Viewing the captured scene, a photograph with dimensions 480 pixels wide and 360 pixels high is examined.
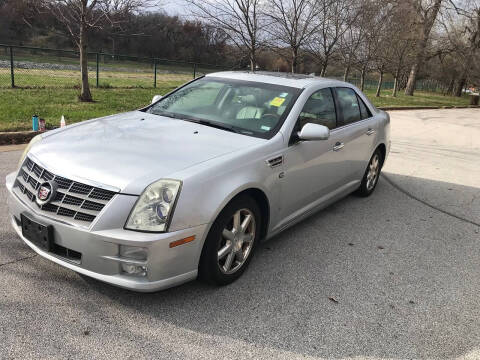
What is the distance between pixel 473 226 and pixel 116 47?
6238 centimetres

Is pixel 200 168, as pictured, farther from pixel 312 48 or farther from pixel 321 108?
pixel 312 48

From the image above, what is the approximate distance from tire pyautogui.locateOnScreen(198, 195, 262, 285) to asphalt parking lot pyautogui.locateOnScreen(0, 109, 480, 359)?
0.47 ft

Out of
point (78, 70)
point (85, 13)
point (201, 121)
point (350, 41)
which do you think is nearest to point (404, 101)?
point (350, 41)

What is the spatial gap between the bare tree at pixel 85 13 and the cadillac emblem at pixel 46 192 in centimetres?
989

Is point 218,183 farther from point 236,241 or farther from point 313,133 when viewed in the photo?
point 313,133

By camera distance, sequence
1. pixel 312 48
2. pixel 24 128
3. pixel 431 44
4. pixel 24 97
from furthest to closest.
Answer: pixel 431 44, pixel 312 48, pixel 24 97, pixel 24 128

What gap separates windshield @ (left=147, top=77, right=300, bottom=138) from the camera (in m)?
4.01

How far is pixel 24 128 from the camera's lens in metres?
8.16

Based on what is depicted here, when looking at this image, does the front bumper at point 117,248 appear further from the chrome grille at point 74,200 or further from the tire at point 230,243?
the tire at point 230,243

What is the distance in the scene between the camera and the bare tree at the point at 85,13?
11938mm

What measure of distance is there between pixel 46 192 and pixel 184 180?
93cm

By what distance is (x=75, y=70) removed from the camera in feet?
82.7

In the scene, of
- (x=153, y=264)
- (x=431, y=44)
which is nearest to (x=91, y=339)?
(x=153, y=264)

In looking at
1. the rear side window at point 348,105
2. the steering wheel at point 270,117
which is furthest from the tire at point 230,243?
the rear side window at point 348,105
